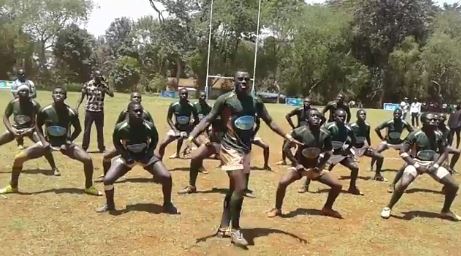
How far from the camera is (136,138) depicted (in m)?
9.14

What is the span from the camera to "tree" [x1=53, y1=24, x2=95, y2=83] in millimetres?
76938

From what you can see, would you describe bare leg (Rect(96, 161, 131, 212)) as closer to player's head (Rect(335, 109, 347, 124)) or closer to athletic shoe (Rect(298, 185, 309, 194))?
athletic shoe (Rect(298, 185, 309, 194))

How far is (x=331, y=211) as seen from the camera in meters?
10.0

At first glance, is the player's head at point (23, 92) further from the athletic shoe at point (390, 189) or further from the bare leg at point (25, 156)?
the athletic shoe at point (390, 189)

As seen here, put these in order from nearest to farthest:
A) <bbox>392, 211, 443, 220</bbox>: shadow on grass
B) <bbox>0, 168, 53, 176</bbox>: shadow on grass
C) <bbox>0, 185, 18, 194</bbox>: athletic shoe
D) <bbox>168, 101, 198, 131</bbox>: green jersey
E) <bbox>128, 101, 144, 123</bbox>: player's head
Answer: <bbox>128, 101, 144, 123</bbox>: player's head
<bbox>0, 185, 18, 194</bbox>: athletic shoe
<bbox>392, 211, 443, 220</bbox>: shadow on grass
<bbox>0, 168, 53, 176</bbox>: shadow on grass
<bbox>168, 101, 198, 131</bbox>: green jersey

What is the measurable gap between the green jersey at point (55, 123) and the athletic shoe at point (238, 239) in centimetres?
408

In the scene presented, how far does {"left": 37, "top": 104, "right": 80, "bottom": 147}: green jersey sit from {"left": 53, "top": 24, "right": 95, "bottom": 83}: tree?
69.4 meters

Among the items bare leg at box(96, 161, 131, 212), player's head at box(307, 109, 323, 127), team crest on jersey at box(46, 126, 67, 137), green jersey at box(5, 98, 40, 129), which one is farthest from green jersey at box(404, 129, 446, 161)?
green jersey at box(5, 98, 40, 129)

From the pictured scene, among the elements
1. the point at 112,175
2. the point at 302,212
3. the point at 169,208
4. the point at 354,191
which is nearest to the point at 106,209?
the point at 112,175

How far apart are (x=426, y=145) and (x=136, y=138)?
5.00 meters

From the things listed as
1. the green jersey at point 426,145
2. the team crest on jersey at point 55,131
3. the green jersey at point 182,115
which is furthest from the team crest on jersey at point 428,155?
the team crest on jersey at point 55,131

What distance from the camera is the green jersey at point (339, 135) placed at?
477 inches

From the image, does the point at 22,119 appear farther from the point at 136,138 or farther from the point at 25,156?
the point at 136,138

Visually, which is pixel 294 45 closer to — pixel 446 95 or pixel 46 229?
pixel 446 95
